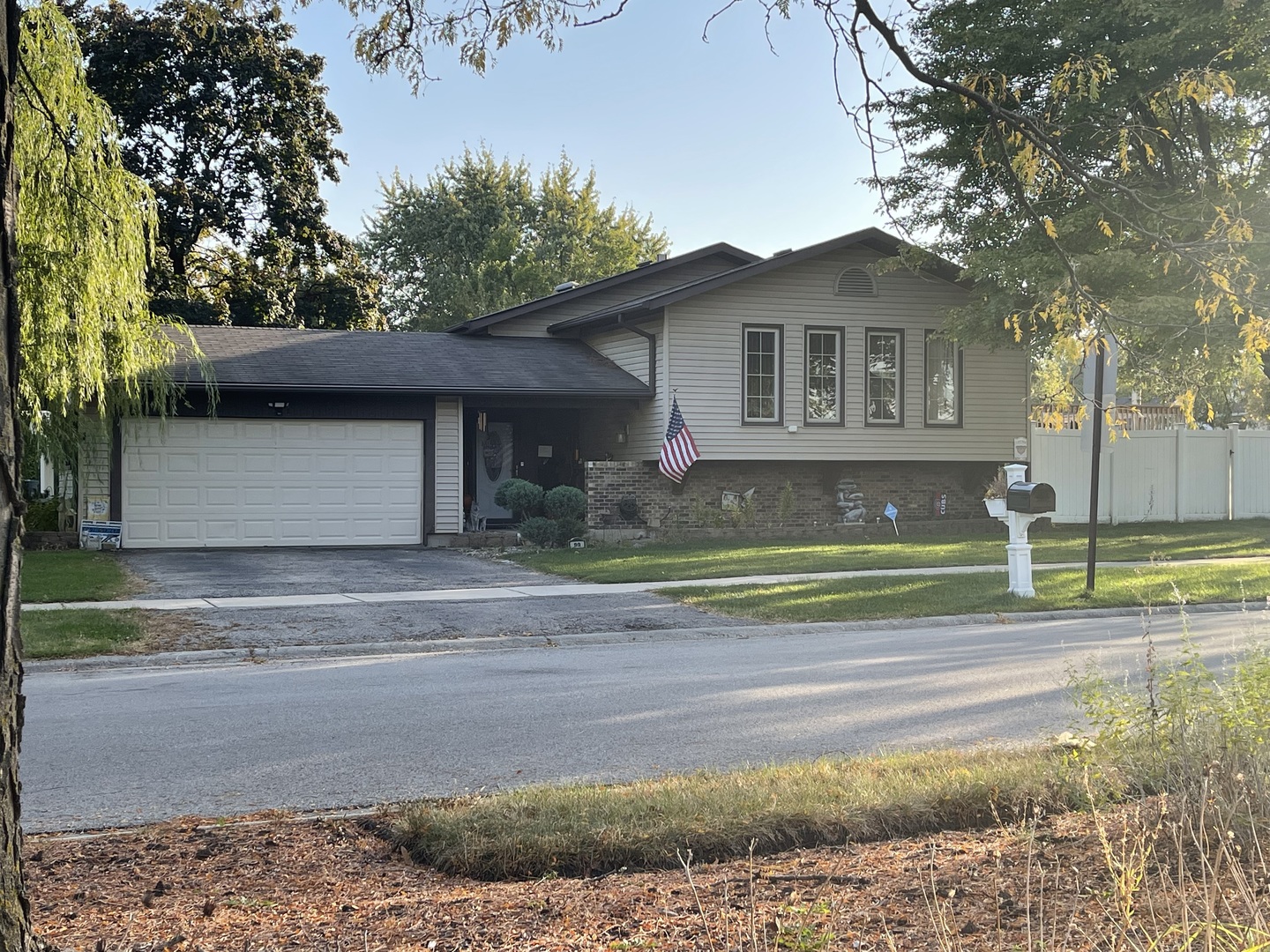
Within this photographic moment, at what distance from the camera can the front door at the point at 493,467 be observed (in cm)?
2744

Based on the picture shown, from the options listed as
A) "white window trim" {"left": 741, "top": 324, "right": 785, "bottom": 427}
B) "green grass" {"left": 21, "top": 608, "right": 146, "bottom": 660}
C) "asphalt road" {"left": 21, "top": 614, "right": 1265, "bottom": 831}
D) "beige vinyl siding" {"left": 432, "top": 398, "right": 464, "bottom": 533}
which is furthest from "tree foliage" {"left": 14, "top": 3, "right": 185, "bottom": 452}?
"white window trim" {"left": 741, "top": 324, "right": 785, "bottom": 427}

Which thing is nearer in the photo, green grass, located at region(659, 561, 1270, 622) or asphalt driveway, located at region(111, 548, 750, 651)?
asphalt driveway, located at region(111, 548, 750, 651)

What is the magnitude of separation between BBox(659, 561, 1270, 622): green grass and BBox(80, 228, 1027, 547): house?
25.3 ft

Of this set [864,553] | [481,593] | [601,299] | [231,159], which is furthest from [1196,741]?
[231,159]

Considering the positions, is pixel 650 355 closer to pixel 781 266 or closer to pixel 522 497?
pixel 781 266

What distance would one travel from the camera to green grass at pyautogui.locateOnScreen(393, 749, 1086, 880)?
4.69 m

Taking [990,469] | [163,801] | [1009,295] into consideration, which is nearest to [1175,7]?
[1009,295]

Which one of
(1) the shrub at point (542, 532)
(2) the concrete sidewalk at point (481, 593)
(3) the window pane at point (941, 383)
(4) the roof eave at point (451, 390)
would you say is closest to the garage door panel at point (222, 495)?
(4) the roof eave at point (451, 390)

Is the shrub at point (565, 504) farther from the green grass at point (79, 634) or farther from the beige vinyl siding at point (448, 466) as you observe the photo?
the green grass at point (79, 634)

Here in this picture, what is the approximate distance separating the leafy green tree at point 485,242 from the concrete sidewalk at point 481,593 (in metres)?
35.7

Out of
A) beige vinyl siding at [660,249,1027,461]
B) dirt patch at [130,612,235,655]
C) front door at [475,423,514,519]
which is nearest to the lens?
dirt patch at [130,612,235,655]

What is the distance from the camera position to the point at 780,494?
25094 mm

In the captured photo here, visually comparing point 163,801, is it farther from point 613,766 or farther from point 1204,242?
point 1204,242

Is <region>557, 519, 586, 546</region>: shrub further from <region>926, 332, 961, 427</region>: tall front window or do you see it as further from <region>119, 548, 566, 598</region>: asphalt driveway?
<region>926, 332, 961, 427</region>: tall front window
